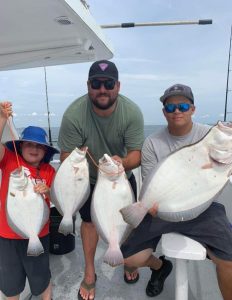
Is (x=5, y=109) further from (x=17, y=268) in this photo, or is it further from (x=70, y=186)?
(x=17, y=268)

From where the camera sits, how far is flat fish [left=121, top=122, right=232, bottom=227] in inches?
80.0

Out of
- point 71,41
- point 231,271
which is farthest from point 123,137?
point 231,271

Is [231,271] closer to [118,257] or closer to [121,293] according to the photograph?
[118,257]

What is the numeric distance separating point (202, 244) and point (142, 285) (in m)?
0.94

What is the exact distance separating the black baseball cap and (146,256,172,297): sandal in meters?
1.76

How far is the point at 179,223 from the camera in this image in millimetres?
2480

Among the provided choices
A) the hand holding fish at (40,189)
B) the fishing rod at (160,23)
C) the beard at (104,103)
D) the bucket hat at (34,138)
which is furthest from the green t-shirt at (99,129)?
the fishing rod at (160,23)

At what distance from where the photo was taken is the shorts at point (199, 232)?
2384 millimetres

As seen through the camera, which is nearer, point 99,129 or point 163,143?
point 163,143

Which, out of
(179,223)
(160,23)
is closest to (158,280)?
(179,223)

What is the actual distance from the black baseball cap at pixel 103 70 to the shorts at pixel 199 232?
122 centimetres

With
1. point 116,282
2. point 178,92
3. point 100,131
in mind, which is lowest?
point 116,282

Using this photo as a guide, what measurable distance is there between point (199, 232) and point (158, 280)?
775 millimetres

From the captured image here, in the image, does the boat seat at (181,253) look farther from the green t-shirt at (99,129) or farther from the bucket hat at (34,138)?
the bucket hat at (34,138)
